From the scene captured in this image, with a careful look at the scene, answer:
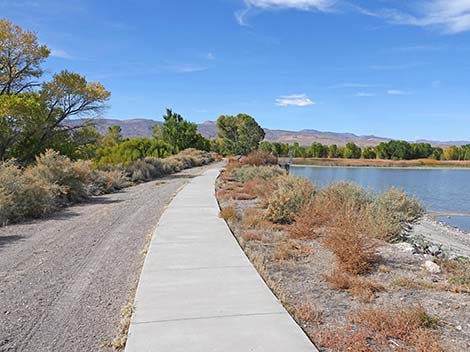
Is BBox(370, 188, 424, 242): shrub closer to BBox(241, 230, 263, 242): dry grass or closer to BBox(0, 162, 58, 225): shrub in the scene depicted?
BBox(241, 230, 263, 242): dry grass

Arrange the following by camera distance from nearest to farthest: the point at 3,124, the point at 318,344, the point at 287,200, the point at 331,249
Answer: the point at 318,344
the point at 331,249
the point at 287,200
the point at 3,124

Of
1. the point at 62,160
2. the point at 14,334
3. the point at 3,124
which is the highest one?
the point at 3,124

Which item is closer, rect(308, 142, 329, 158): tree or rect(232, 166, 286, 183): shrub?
rect(232, 166, 286, 183): shrub

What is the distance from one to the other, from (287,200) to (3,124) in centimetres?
1708

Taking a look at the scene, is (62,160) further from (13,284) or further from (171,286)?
(171,286)

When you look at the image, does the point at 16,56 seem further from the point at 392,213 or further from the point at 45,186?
the point at 392,213

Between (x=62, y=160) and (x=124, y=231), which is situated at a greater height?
(x=62, y=160)

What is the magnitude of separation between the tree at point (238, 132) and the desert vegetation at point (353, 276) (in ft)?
211

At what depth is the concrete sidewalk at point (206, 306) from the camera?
4371 mm

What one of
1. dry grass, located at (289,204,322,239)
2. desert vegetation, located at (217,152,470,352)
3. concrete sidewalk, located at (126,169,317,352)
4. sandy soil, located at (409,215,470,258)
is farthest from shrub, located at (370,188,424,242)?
concrete sidewalk, located at (126,169,317,352)

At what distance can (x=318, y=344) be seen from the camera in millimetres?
4559

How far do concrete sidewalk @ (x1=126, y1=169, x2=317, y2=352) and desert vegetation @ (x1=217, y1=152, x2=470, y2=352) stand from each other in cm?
35

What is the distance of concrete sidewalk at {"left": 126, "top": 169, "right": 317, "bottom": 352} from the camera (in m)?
4.37

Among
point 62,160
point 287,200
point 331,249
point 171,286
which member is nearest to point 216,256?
point 171,286
